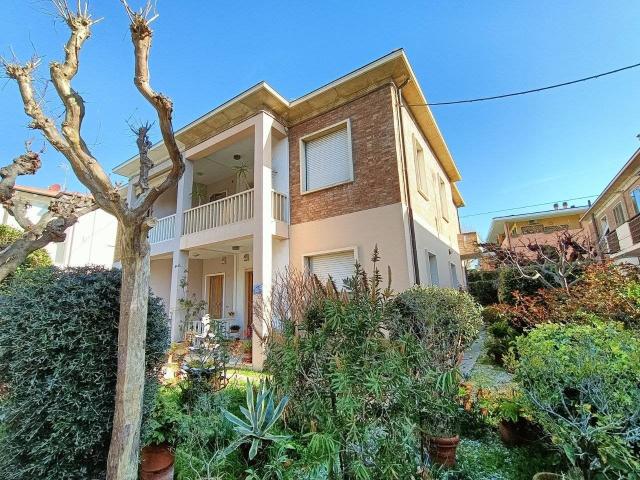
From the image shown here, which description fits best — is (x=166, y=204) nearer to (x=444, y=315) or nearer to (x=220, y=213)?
(x=220, y=213)

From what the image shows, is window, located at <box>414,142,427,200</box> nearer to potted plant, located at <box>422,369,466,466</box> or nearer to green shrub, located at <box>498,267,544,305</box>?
green shrub, located at <box>498,267,544,305</box>

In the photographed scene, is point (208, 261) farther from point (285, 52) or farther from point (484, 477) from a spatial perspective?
point (484, 477)

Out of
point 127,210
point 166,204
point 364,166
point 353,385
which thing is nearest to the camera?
point 353,385

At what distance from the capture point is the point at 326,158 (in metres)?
10.7

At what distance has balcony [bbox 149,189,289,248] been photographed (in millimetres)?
10672

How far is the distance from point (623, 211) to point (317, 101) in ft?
69.9

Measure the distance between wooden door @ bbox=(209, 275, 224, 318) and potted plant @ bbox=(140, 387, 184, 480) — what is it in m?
10.8

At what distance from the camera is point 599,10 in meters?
8.09

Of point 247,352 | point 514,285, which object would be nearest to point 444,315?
point 514,285

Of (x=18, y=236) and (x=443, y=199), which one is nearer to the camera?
(x=18, y=236)

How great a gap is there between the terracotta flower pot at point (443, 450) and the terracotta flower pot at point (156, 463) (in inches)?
118

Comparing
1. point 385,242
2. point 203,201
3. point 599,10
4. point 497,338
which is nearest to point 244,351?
point 385,242

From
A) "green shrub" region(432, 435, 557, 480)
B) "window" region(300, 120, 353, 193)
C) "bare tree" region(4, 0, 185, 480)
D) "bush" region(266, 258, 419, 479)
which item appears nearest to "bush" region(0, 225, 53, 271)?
"window" region(300, 120, 353, 193)

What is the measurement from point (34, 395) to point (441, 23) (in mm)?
12387
